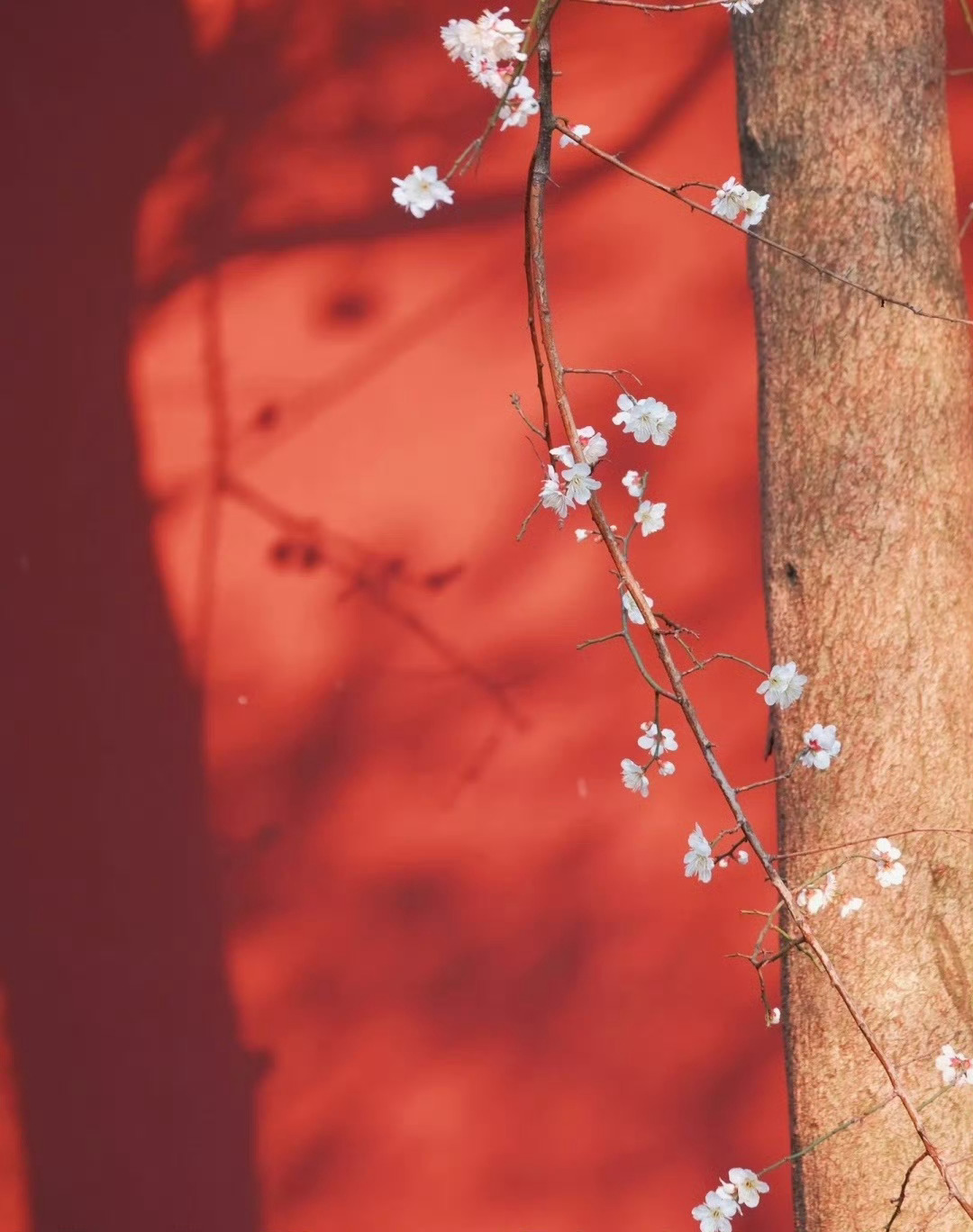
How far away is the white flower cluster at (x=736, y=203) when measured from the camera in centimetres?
118

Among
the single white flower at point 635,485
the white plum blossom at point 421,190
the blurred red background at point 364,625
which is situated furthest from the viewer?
the blurred red background at point 364,625

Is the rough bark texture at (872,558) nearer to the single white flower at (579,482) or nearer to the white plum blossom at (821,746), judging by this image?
the white plum blossom at (821,746)

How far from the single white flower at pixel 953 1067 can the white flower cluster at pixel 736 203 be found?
2.53ft

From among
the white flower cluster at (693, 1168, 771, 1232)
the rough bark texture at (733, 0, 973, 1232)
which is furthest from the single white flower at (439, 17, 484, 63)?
the white flower cluster at (693, 1168, 771, 1232)

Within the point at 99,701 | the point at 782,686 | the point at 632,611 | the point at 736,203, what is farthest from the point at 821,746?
the point at 99,701

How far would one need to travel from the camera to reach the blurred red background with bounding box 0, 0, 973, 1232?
2342 millimetres

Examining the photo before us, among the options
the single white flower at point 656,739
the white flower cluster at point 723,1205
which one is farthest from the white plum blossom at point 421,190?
the white flower cluster at point 723,1205

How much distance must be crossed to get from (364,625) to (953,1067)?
1.31m

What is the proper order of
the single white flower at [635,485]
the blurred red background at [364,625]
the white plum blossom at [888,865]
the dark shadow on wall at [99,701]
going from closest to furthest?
1. the single white flower at [635,485]
2. the white plum blossom at [888,865]
3. the blurred red background at [364,625]
4. the dark shadow on wall at [99,701]

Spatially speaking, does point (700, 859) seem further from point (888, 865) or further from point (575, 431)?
point (575, 431)

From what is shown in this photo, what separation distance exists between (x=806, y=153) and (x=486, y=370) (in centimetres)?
99

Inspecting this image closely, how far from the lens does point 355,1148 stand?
8.09 ft

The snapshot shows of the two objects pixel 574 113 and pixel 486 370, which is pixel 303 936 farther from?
pixel 574 113

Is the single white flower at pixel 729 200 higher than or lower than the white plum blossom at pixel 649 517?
higher
